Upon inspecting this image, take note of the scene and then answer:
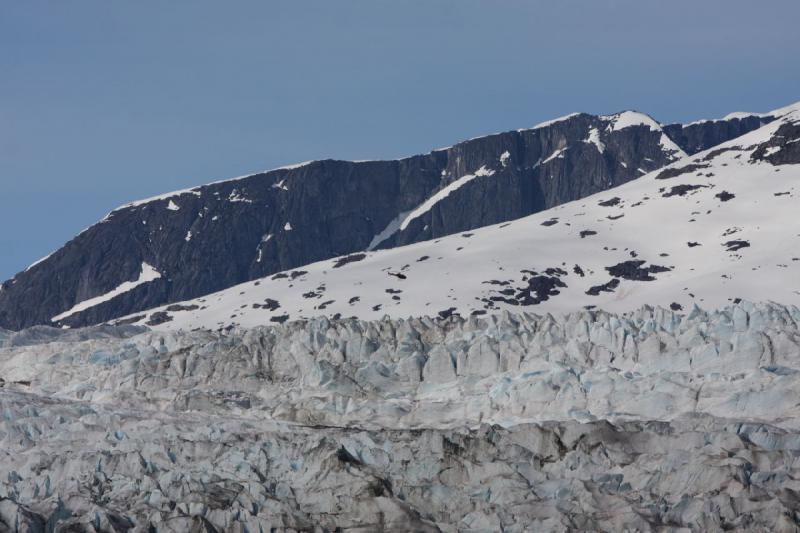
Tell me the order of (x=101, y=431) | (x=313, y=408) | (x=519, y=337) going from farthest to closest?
(x=519, y=337) < (x=313, y=408) < (x=101, y=431)

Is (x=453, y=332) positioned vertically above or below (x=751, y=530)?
above

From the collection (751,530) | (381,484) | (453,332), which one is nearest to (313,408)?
(453,332)

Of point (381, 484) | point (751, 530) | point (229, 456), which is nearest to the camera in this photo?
point (751, 530)

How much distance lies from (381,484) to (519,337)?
37.4 meters

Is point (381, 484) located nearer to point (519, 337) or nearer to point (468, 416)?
point (468, 416)

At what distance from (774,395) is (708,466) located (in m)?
19.2

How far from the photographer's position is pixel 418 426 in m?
99.9

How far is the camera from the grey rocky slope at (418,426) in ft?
240

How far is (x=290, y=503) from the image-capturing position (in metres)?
75.8

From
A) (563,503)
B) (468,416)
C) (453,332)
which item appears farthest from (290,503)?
(453,332)

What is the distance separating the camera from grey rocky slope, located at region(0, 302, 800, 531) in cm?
7306

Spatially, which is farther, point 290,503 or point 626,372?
point 626,372

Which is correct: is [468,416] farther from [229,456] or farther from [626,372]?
[229,456]

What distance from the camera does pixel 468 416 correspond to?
99750 mm
